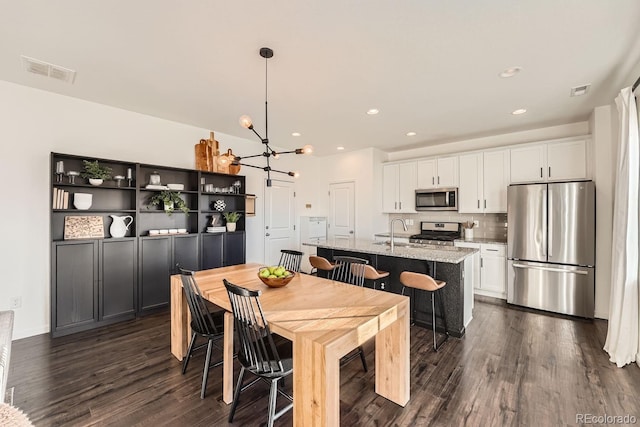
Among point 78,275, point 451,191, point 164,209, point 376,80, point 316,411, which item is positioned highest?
point 376,80

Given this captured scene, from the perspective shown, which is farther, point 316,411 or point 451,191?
point 451,191

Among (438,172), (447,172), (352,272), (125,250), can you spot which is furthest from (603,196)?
(125,250)

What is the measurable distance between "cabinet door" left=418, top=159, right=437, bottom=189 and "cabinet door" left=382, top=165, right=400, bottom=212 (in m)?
0.47

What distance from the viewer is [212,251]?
4297mm

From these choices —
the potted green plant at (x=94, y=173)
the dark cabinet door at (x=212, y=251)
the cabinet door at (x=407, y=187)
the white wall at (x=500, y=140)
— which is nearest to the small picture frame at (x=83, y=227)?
the potted green plant at (x=94, y=173)

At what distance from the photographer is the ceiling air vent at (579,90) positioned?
299 cm

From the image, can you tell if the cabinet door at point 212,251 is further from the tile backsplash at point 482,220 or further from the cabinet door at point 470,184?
the cabinet door at point 470,184

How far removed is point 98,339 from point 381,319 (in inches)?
122

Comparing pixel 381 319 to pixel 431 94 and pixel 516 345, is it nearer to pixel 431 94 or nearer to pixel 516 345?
pixel 516 345

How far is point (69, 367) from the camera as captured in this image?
246 centimetres

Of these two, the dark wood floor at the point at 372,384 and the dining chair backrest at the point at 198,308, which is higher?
the dining chair backrest at the point at 198,308

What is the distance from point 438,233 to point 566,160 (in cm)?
216

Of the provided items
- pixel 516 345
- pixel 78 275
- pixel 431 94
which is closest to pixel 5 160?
pixel 78 275

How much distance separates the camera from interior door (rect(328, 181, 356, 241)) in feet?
19.8
